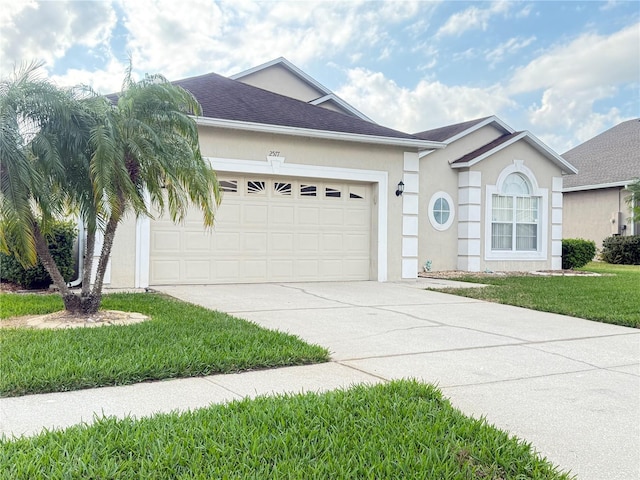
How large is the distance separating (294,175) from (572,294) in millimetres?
6095

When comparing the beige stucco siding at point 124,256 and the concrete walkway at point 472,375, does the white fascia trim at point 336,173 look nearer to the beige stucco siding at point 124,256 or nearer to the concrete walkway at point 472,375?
the beige stucco siding at point 124,256

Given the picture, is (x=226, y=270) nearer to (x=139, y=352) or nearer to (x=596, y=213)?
(x=139, y=352)

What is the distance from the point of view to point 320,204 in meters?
12.5

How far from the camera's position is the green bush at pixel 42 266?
9.62 meters

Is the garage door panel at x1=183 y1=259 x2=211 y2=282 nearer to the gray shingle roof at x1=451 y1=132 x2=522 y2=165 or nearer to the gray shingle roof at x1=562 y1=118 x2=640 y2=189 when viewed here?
the gray shingle roof at x1=451 y1=132 x2=522 y2=165

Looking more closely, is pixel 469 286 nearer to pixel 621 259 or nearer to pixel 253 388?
pixel 253 388

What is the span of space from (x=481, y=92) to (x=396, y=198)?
36.5 feet

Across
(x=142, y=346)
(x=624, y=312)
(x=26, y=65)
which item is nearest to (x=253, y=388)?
(x=142, y=346)

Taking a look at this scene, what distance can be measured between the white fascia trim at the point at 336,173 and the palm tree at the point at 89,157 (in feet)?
12.9

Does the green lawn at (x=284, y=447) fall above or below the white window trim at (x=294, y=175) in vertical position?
below

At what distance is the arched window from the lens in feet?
53.6

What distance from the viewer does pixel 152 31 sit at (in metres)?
11.6

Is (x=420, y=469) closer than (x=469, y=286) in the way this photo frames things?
Yes

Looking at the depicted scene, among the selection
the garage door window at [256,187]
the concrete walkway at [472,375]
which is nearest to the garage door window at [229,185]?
the garage door window at [256,187]
